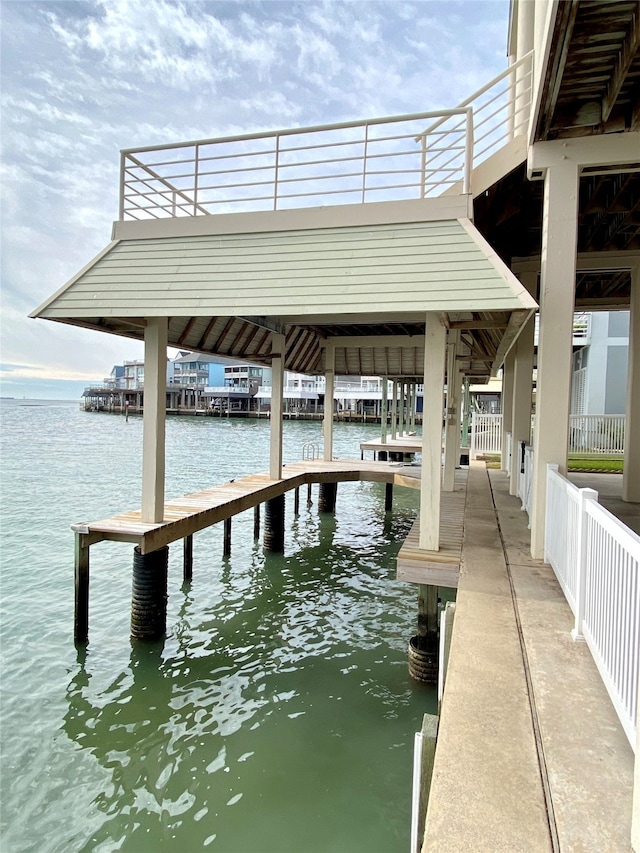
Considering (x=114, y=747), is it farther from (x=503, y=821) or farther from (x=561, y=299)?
(x=561, y=299)

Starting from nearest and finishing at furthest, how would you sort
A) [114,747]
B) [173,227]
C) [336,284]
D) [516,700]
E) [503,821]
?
[503,821] → [516,700] → [114,747] → [336,284] → [173,227]

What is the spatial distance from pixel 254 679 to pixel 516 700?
14.5 ft

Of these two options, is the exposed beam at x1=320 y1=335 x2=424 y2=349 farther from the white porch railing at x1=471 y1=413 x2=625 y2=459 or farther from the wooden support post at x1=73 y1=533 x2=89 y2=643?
the wooden support post at x1=73 y1=533 x2=89 y2=643

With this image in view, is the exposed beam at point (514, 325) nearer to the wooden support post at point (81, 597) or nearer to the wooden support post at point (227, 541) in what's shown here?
the wooden support post at point (81, 597)

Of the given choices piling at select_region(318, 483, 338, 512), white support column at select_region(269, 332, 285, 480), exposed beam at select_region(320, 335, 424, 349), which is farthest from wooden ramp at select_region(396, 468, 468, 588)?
piling at select_region(318, 483, 338, 512)

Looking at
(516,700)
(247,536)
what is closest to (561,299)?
(516,700)

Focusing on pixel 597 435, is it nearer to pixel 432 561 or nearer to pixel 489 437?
pixel 489 437

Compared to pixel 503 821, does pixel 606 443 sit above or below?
above

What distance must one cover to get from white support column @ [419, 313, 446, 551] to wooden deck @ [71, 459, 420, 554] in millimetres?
3640

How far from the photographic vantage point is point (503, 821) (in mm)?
2068

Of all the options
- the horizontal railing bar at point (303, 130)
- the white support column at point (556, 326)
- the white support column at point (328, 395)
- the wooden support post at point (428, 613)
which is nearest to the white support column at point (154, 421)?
the horizontal railing bar at point (303, 130)

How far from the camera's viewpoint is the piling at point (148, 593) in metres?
7.58

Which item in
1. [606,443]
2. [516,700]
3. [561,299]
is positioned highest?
[561,299]

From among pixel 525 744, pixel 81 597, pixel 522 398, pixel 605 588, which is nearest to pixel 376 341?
pixel 522 398
